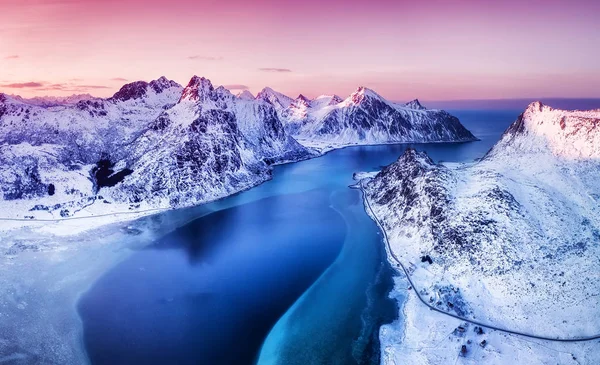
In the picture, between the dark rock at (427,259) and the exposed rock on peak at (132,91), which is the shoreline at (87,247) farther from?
the exposed rock on peak at (132,91)

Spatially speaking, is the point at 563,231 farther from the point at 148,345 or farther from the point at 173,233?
the point at 173,233

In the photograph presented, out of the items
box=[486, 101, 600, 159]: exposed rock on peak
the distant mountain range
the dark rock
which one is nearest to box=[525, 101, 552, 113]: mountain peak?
box=[486, 101, 600, 159]: exposed rock on peak

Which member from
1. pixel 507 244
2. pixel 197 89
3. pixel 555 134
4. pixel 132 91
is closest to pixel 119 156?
pixel 197 89

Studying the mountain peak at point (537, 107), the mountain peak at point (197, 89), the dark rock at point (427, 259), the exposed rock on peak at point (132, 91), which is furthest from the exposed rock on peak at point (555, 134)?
the exposed rock on peak at point (132, 91)

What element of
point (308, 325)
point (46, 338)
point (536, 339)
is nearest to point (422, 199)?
point (536, 339)

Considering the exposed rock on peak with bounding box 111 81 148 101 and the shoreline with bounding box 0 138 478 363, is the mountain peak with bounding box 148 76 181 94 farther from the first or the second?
the shoreline with bounding box 0 138 478 363

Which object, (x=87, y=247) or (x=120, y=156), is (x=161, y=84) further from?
(x=87, y=247)
